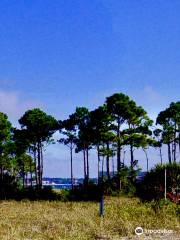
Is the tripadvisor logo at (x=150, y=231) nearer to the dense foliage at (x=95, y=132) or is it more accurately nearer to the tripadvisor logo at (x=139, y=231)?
the tripadvisor logo at (x=139, y=231)

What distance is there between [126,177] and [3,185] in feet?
43.9

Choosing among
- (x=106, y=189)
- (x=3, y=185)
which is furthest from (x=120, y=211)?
(x=3, y=185)

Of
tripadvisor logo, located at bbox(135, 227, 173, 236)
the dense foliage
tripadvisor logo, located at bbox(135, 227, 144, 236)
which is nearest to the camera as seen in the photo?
tripadvisor logo, located at bbox(135, 227, 144, 236)

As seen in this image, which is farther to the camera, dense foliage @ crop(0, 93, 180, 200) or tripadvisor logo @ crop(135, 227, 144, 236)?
dense foliage @ crop(0, 93, 180, 200)

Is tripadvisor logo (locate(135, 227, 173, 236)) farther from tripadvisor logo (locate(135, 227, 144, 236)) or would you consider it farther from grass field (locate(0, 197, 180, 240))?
grass field (locate(0, 197, 180, 240))

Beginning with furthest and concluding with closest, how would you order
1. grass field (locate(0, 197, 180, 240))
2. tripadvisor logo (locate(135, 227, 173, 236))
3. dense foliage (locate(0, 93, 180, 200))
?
dense foliage (locate(0, 93, 180, 200)) < tripadvisor logo (locate(135, 227, 173, 236)) < grass field (locate(0, 197, 180, 240))

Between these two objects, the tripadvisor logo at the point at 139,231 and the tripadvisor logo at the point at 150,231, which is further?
the tripadvisor logo at the point at 150,231

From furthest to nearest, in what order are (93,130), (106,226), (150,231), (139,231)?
(93,130) < (106,226) < (150,231) < (139,231)

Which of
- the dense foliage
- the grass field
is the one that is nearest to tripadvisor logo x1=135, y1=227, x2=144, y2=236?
the grass field

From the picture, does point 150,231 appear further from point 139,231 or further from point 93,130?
point 93,130

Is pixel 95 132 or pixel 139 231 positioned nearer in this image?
pixel 139 231

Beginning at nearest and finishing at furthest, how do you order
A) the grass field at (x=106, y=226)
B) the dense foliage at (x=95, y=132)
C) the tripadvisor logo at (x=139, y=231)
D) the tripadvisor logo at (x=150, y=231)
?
the grass field at (x=106, y=226), the tripadvisor logo at (x=139, y=231), the tripadvisor logo at (x=150, y=231), the dense foliage at (x=95, y=132)

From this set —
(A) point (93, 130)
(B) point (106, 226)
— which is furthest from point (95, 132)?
(B) point (106, 226)

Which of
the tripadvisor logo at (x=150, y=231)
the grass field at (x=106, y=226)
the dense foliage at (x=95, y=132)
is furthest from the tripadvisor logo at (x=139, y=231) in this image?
Answer: the dense foliage at (x=95, y=132)
